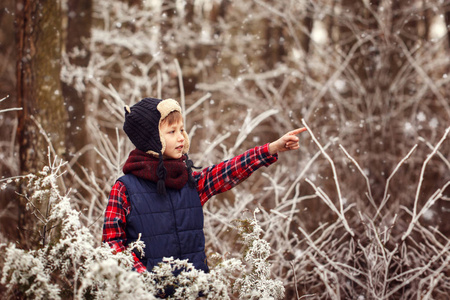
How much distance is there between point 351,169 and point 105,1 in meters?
2.87

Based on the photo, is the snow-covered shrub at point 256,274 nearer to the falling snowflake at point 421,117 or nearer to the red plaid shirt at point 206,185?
the red plaid shirt at point 206,185

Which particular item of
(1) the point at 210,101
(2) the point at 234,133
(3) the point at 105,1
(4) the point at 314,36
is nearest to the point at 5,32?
(3) the point at 105,1

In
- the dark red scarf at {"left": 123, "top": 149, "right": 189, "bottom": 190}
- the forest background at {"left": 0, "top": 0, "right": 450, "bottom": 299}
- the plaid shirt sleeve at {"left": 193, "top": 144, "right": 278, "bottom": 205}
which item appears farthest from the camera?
the forest background at {"left": 0, "top": 0, "right": 450, "bottom": 299}

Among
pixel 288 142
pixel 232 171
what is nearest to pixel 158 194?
pixel 232 171

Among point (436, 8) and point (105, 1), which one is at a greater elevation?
point (105, 1)

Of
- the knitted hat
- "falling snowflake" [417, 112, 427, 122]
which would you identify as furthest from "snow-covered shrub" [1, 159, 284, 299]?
"falling snowflake" [417, 112, 427, 122]

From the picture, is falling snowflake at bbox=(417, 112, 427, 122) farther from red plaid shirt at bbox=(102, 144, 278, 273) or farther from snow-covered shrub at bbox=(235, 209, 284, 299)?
snow-covered shrub at bbox=(235, 209, 284, 299)

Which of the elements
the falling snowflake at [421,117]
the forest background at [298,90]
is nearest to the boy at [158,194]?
the forest background at [298,90]

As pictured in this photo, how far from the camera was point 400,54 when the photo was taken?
12.9 feet

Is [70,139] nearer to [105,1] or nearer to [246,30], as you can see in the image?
[105,1]

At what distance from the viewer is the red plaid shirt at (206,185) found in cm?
159

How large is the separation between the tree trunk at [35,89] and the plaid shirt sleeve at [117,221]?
167 centimetres

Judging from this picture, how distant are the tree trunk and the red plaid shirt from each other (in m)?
1.68

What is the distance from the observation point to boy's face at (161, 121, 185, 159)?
1726mm
